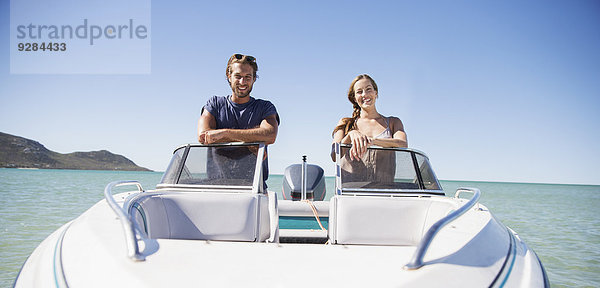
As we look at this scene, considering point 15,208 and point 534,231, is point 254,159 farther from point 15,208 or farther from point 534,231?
point 15,208

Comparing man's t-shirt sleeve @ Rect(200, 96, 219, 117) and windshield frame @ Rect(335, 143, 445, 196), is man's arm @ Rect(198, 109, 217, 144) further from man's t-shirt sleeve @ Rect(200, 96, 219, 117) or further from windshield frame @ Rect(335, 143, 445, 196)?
windshield frame @ Rect(335, 143, 445, 196)

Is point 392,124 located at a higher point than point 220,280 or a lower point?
higher

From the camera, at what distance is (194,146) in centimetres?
282

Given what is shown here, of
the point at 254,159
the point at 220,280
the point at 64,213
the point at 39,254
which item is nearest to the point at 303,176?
the point at 254,159

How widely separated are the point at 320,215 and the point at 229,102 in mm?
2822

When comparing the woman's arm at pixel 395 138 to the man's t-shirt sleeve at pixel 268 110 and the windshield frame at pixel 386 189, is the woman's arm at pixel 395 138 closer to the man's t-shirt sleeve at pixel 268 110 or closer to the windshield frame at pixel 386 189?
the windshield frame at pixel 386 189

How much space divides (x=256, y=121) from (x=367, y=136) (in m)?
0.91

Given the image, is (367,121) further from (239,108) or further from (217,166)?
(217,166)

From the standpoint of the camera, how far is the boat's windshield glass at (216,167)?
263 cm

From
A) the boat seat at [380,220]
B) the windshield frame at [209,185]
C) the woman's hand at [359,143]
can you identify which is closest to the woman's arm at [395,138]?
the woman's hand at [359,143]

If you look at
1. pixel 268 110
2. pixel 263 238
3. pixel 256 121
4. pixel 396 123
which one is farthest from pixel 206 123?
pixel 396 123

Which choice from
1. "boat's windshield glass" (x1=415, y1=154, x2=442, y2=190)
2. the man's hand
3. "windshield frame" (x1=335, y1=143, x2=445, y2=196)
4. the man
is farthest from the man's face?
"boat's windshield glass" (x1=415, y1=154, x2=442, y2=190)

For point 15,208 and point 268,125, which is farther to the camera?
point 15,208

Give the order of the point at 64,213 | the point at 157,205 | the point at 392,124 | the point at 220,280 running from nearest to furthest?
the point at 220,280
the point at 157,205
the point at 392,124
the point at 64,213
